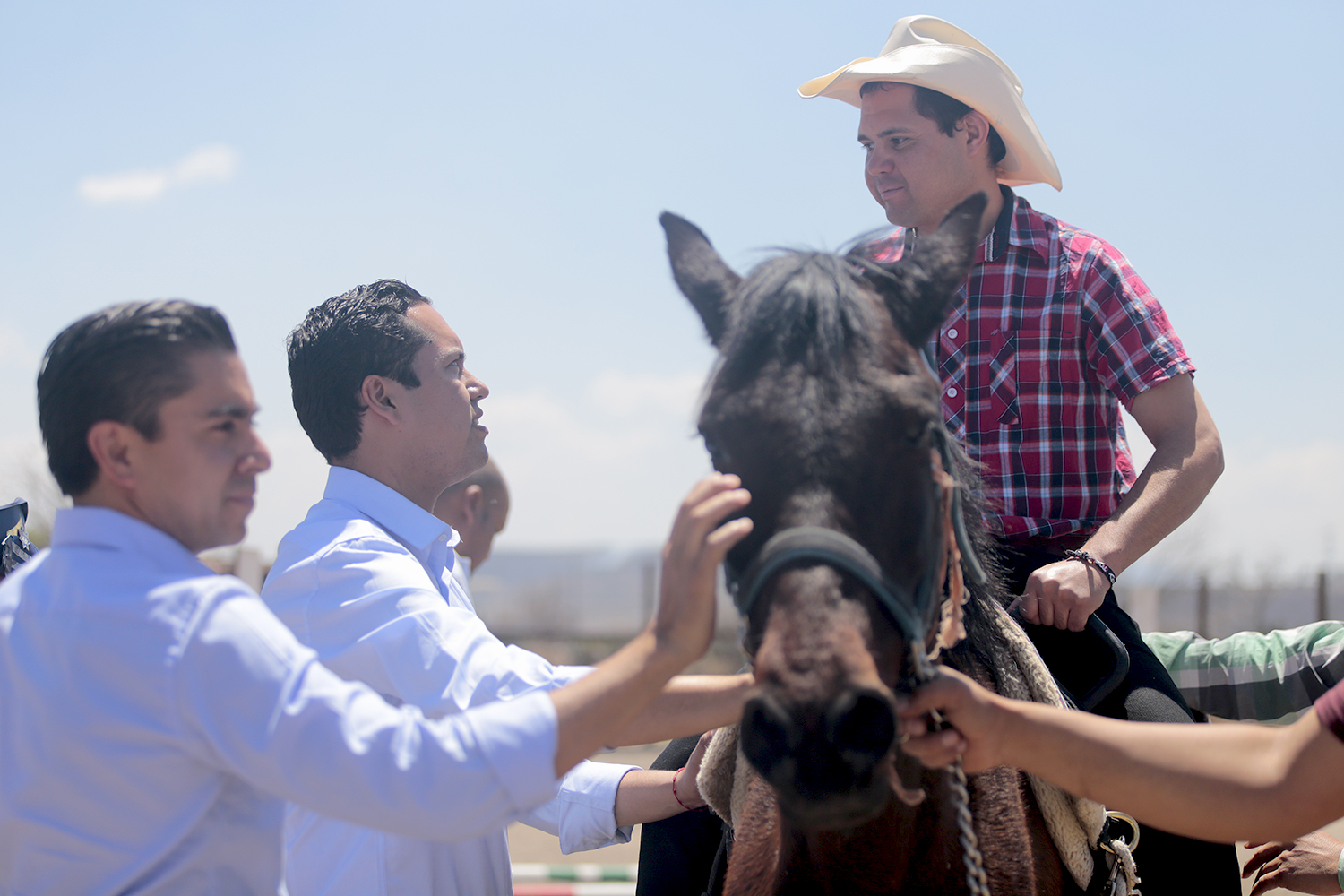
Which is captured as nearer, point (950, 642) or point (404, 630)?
point (950, 642)

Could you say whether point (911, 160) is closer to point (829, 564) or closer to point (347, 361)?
point (347, 361)

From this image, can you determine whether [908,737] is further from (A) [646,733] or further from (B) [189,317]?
(B) [189,317]

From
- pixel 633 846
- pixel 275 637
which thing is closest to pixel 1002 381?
pixel 275 637

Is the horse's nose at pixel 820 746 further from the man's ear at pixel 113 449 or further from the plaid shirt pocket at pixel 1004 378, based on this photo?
the plaid shirt pocket at pixel 1004 378

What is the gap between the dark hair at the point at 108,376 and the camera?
5.55 feet

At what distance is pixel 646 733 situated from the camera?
2.50 metres

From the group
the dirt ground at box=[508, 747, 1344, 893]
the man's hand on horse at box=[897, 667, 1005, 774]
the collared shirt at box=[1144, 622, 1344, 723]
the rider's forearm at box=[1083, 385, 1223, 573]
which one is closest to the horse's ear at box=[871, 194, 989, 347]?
the man's hand on horse at box=[897, 667, 1005, 774]

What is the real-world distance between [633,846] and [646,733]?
8464 millimetres

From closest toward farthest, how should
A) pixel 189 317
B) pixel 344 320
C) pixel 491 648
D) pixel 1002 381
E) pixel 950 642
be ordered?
pixel 189 317
pixel 950 642
pixel 491 648
pixel 344 320
pixel 1002 381

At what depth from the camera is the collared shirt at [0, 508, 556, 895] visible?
4.99ft

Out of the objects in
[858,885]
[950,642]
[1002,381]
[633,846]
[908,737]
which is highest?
[1002,381]

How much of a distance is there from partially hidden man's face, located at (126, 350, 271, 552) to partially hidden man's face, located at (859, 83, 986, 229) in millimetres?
2460

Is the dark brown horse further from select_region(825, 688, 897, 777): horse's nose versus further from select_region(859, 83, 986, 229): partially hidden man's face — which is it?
select_region(859, 83, 986, 229): partially hidden man's face

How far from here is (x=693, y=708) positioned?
7.72 feet
